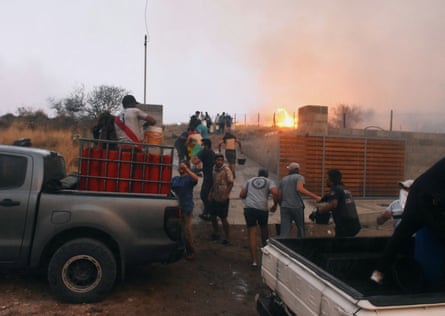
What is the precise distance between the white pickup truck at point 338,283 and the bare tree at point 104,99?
2225 centimetres

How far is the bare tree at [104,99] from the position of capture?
974 inches

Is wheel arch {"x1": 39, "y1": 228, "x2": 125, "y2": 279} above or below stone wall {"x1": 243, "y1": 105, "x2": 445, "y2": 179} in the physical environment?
below

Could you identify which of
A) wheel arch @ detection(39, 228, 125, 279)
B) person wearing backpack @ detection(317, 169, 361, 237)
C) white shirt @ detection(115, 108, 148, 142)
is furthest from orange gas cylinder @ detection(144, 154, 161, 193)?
A: person wearing backpack @ detection(317, 169, 361, 237)

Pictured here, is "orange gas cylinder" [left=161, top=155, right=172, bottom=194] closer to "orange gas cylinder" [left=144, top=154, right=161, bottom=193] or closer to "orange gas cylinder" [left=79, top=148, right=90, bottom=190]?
"orange gas cylinder" [left=144, top=154, right=161, bottom=193]

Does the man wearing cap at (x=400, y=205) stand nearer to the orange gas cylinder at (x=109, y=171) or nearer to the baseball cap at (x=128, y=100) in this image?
the orange gas cylinder at (x=109, y=171)

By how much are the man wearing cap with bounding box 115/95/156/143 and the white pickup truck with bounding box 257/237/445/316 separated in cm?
305

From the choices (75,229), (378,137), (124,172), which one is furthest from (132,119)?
(378,137)

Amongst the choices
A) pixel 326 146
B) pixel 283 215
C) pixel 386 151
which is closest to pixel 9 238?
pixel 283 215

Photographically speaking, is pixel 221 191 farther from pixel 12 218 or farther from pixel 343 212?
pixel 12 218

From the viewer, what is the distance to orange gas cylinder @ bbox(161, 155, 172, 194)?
4.84m

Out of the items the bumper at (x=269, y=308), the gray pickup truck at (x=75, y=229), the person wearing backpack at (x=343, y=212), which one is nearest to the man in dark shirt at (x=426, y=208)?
the bumper at (x=269, y=308)

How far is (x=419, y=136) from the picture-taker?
13.1 m

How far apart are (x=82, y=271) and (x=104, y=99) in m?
22.8

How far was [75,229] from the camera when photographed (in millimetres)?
4418
